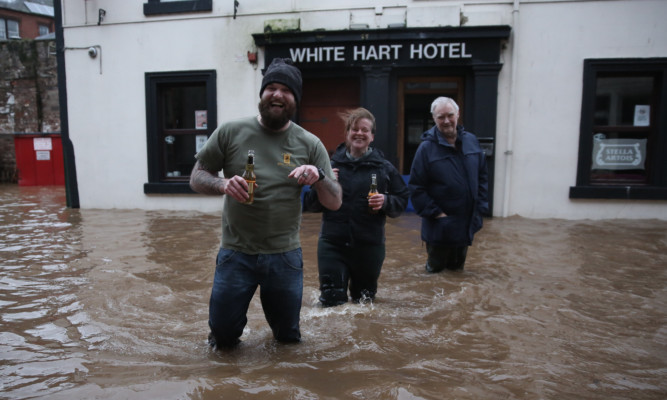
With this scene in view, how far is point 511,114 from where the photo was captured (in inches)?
346

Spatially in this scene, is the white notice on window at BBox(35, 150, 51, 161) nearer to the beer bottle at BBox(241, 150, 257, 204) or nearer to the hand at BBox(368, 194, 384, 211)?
the hand at BBox(368, 194, 384, 211)

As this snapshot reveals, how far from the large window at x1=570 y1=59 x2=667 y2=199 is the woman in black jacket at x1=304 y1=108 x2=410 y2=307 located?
20.2 feet

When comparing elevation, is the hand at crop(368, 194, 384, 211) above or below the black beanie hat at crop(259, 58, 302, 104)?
below

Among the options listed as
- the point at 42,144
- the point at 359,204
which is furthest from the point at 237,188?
the point at 42,144

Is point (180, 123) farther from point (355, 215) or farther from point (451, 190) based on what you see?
point (355, 215)

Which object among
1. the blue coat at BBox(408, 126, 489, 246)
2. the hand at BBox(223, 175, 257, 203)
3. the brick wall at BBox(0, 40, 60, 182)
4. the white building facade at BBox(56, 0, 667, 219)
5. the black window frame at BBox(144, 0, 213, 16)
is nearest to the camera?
the hand at BBox(223, 175, 257, 203)

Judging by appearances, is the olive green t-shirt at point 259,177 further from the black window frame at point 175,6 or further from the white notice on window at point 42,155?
the white notice on window at point 42,155

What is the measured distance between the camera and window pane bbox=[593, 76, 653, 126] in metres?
8.80

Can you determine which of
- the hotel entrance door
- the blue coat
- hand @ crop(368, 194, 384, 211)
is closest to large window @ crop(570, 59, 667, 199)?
the hotel entrance door

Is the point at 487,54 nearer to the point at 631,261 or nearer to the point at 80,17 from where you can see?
the point at 631,261

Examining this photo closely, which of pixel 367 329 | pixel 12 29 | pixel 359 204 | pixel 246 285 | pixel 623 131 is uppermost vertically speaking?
pixel 12 29

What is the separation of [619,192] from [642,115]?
4.90 ft

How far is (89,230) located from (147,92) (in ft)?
11.3

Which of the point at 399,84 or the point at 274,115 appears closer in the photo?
the point at 274,115
